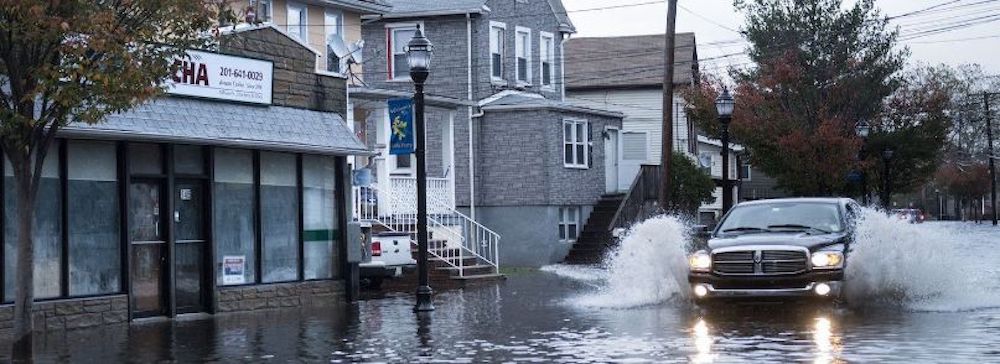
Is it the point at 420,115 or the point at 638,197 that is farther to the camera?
the point at 638,197

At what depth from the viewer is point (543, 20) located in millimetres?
47688

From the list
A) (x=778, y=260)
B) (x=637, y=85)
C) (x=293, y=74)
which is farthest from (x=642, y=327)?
(x=637, y=85)

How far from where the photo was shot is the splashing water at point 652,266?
22.1 metres

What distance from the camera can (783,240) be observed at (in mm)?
19969

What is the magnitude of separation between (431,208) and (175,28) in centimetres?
1895

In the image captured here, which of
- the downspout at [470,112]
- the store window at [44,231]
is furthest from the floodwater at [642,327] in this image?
the downspout at [470,112]

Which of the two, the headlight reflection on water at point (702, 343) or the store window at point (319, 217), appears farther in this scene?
the store window at point (319, 217)

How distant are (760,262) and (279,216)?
26.8ft

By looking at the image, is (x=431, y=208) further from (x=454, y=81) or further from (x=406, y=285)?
(x=454, y=81)

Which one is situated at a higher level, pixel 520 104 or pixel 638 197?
pixel 520 104

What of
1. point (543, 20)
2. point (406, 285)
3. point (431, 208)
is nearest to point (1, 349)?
point (406, 285)

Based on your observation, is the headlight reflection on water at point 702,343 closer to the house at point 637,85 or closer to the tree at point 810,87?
the tree at point 810,87

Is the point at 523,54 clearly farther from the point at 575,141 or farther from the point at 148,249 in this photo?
the point at 148,249

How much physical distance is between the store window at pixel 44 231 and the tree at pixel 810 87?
33.1 meters
